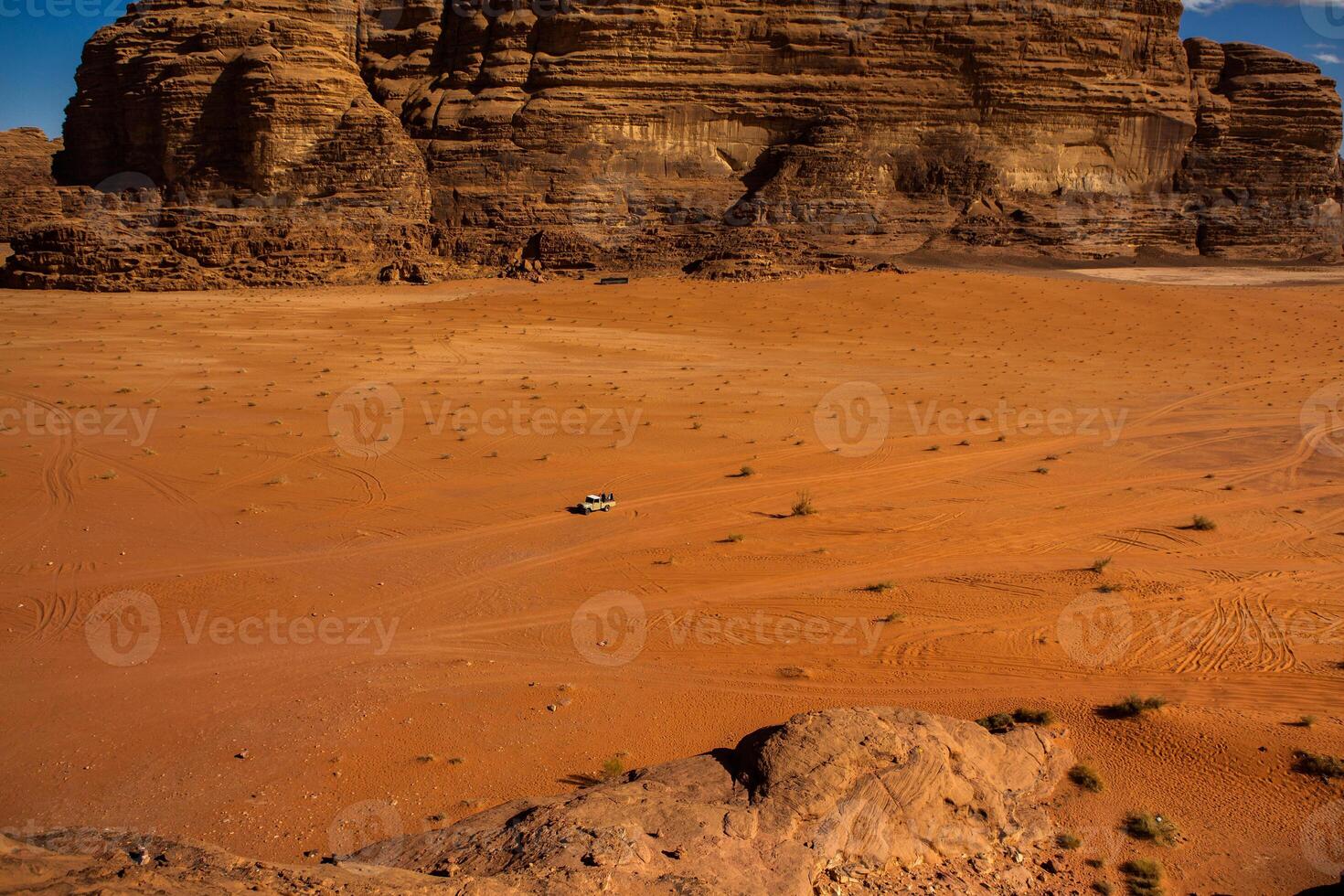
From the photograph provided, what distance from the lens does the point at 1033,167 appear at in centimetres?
4897

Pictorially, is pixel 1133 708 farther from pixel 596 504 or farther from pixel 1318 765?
pixel 596 504

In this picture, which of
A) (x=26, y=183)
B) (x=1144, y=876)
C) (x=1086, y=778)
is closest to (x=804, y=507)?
(x=1086, y=778)

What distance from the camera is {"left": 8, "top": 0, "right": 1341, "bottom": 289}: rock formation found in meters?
41.2

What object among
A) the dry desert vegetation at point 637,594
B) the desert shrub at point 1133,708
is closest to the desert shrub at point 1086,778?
the dry desert vegetation at point 637,594

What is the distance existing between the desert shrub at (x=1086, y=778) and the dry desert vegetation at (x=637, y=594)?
0.02 meters

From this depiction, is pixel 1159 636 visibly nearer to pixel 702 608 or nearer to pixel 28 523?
pixel 702 608

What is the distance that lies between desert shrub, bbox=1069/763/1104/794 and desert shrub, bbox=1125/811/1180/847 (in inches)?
11.0

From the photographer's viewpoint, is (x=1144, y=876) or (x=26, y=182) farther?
(x=26, y=182)

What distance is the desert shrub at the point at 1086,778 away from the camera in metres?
5.89

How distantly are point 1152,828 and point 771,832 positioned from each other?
2.61 meters

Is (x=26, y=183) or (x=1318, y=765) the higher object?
(x=26, y=183)

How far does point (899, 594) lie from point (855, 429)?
24.3ft

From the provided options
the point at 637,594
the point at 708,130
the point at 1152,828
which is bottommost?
the point at 637,594

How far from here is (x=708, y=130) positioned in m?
46.3
